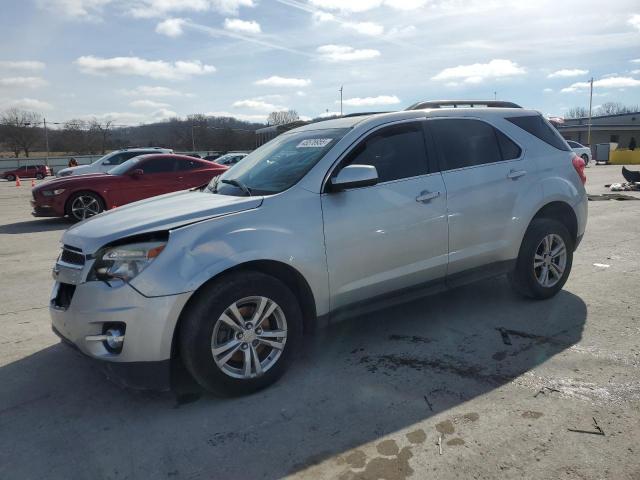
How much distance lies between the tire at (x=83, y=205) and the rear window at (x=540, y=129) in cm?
911

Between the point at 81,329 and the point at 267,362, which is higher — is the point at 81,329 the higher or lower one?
the higher one

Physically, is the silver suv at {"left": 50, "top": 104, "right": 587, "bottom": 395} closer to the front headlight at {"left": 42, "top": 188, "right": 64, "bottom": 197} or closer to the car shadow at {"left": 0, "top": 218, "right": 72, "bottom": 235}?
the car shadow at {"left": 0, "top": 218, "right": 72, "bottom": 235}

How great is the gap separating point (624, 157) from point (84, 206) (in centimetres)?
4274

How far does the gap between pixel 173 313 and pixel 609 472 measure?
2420 millimetres

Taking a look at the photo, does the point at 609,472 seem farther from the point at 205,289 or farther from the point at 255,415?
the point at 205,289

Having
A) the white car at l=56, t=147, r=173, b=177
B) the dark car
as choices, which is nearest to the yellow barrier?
the white car at l=56, t=147, r=173, b=177

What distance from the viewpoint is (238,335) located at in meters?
3.23

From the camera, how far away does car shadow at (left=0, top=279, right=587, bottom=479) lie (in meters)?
2.70

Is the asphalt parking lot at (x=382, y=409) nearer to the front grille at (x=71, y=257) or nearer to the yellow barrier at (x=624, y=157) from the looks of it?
the front grille at (x=71, y=257)

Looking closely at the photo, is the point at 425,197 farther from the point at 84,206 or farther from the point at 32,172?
the point at 32,172

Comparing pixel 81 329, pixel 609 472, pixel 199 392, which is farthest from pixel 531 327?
pixel 81 329

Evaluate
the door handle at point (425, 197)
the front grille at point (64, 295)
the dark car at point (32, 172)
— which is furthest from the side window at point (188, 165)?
the dark car at point (32, 172)

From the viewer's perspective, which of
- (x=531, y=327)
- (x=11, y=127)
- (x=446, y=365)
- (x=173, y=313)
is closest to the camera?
(x=173, y=313)

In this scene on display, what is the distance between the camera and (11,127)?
7375cm
